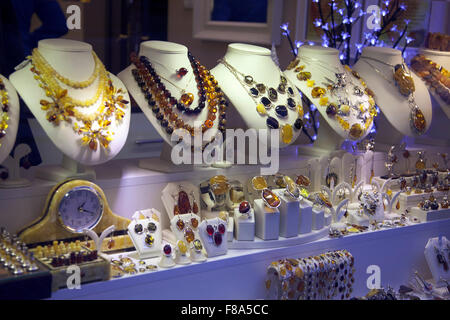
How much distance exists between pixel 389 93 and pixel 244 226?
1.24 metres

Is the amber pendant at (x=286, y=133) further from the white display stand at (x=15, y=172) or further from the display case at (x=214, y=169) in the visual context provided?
the white display stand at (x=15, y=172)

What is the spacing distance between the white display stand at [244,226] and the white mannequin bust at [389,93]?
43.5 inches

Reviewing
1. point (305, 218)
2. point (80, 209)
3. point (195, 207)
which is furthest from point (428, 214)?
point (80, 209)

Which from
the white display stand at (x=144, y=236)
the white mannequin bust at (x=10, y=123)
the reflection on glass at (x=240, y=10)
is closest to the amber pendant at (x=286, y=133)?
the white display stand at (x=144, y=236)

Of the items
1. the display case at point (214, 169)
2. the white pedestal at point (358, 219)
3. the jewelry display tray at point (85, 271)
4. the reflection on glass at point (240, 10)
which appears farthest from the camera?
the reflection on glass at point (240, 10)

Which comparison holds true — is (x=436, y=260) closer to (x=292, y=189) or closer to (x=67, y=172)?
(x=292, y=189)

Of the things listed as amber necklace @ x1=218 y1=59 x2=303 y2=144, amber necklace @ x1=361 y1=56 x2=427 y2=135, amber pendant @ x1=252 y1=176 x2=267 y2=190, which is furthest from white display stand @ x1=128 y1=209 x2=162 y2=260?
amber necklace @ x1=361 y1=56 x2=427 y2=135

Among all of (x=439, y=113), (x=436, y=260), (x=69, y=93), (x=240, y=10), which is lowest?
(x=436, y=260)

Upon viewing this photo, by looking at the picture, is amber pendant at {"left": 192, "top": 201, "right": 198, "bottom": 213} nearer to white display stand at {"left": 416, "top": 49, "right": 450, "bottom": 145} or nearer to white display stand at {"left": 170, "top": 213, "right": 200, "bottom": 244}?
white display stand at {"left": 170, "top": 213, "right": 200, "bottom": 244}

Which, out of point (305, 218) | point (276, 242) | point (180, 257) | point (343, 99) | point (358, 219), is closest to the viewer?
point (180, 257)

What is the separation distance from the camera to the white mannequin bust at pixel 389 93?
11.1 feet

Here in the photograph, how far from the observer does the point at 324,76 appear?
3264 mm
